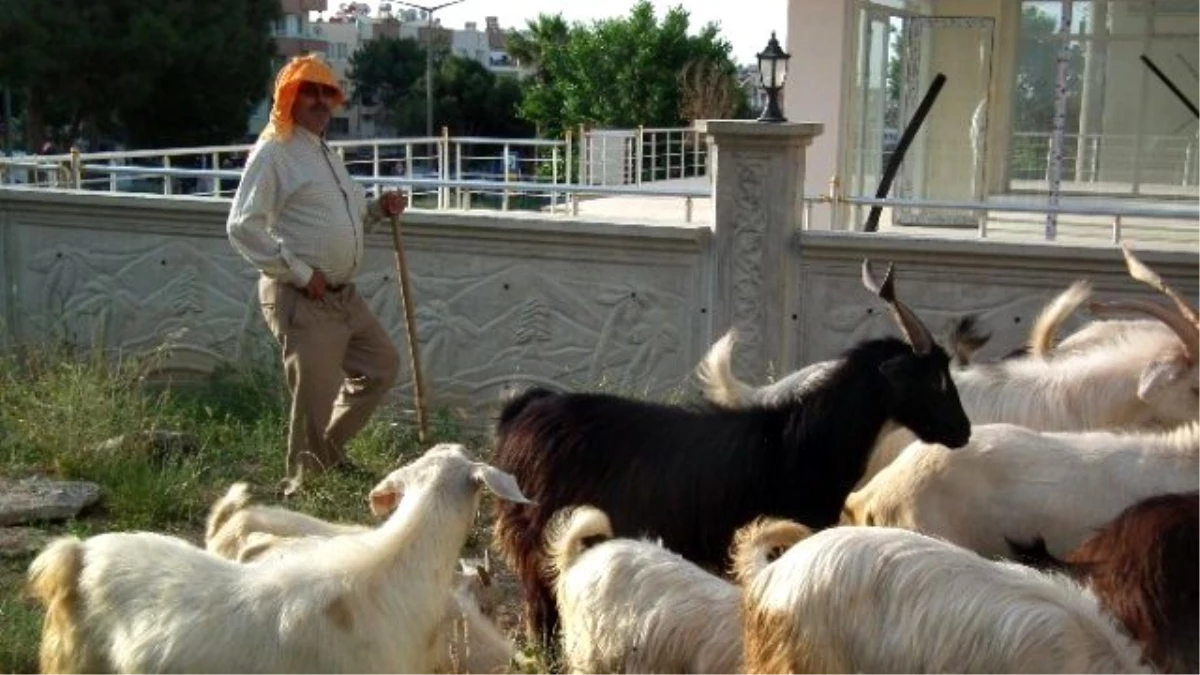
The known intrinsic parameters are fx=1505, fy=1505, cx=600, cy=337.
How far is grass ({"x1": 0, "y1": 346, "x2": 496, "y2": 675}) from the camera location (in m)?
6.37

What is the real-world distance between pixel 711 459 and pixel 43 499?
10.3 feet

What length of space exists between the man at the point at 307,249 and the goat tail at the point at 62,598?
2.72m

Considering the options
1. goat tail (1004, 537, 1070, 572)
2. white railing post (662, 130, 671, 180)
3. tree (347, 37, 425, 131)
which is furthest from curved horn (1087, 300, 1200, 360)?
tree (347, 37, 425, 131)

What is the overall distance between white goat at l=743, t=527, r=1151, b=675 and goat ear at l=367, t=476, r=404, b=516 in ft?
3.60

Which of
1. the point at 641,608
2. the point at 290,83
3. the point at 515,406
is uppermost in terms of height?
the point at 290,83

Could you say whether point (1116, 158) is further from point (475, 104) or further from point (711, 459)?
point (475, 104)

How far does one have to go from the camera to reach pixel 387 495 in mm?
4062

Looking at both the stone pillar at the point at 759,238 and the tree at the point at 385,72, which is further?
the tree at the point at 385,72

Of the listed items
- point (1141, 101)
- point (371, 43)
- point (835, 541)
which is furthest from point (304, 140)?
point (371, 43)

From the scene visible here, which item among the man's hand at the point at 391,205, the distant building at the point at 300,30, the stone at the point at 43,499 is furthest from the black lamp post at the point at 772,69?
the distant building at the point at 300,30

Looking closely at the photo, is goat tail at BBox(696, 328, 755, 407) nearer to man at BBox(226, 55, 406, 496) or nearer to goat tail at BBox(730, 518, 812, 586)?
goat tail at BBox(730, 518, 812, 586)

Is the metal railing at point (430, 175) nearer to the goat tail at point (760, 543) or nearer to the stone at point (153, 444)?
the stone at point (153, 444)

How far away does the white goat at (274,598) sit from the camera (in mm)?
3619

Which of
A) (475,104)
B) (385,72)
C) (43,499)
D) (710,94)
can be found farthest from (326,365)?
(385,72)
